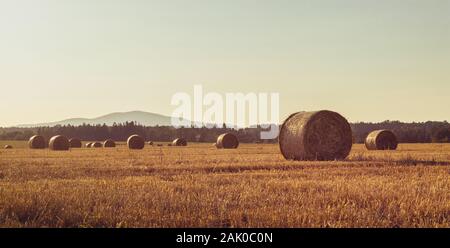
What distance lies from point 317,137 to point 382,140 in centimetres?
1320

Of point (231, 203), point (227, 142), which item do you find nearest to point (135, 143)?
point (227, 142)

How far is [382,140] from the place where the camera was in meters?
30.9

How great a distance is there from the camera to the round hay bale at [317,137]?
1895 cm

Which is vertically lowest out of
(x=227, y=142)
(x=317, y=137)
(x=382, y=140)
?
(x=227, y=142)

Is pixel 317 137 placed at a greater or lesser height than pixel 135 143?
greater

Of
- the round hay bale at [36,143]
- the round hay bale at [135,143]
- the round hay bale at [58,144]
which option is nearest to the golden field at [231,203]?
the round hay bale at [135,143]

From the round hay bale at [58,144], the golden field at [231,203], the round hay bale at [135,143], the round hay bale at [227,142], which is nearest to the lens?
the golden field at [231,203]

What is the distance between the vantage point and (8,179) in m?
11.4

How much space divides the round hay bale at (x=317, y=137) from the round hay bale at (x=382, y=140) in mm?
11618

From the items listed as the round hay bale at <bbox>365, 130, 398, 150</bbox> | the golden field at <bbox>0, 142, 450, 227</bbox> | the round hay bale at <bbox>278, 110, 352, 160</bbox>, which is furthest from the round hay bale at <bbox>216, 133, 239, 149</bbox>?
the golden field at <bbox>0, 142, 450, 227</bbox>

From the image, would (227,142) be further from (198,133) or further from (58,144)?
(198,133)

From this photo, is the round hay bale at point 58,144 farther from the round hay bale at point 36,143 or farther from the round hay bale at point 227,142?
the round hay bale at point 227,142

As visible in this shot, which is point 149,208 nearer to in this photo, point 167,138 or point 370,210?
point 370,210
